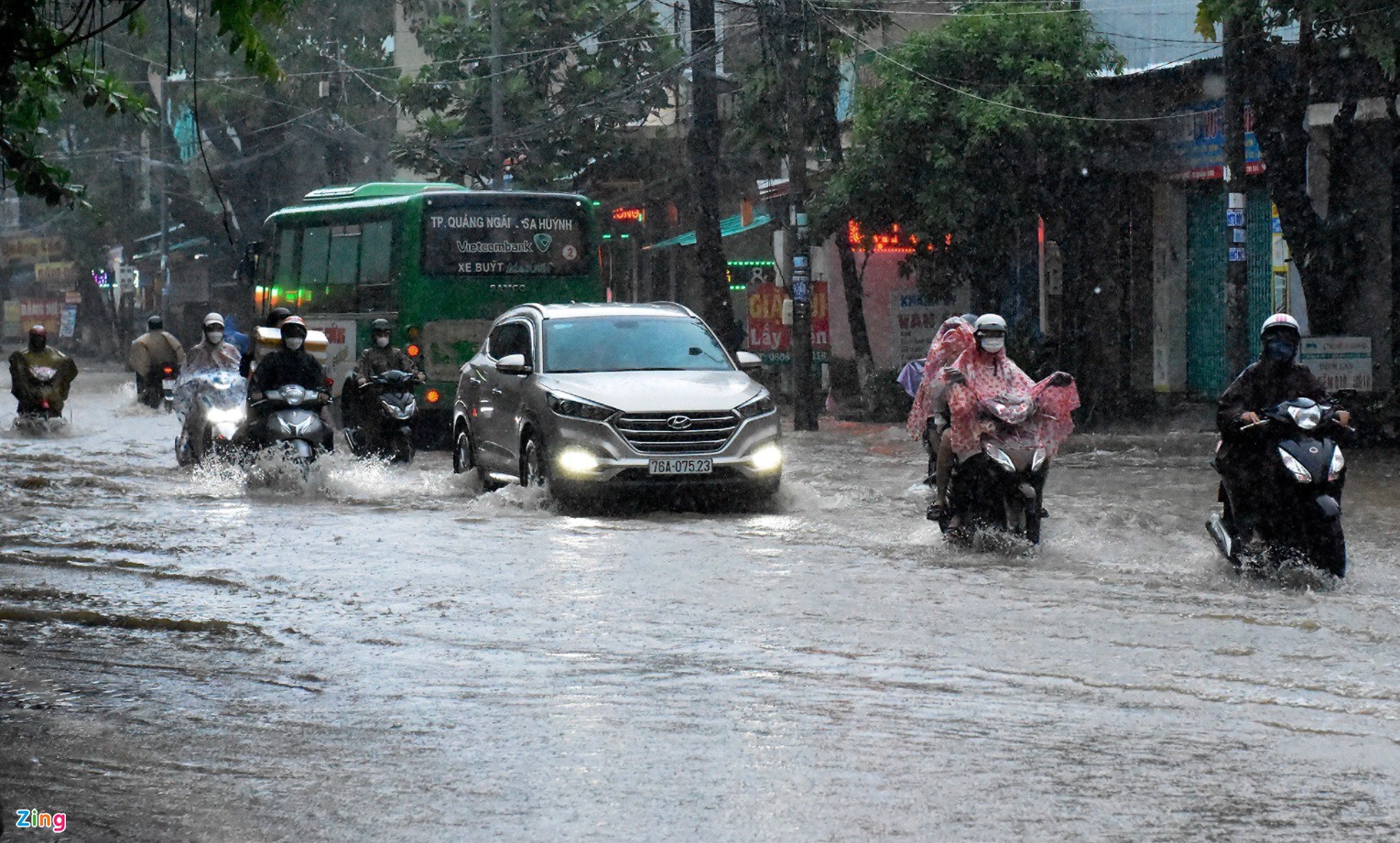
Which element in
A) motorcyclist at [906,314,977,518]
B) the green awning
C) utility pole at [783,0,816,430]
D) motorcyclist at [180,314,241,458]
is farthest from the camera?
the green awning

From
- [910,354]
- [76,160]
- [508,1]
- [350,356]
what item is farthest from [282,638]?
[76,160]

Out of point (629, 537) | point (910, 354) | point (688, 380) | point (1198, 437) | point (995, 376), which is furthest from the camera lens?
point (910, 354)

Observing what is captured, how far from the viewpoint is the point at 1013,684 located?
729cm

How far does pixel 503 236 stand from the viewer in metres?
21.6

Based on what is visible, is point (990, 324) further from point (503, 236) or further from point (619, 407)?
point (503, 236)

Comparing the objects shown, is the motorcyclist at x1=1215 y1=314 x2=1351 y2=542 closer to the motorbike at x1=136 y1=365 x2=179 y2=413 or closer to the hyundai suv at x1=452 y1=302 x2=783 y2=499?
the hyundai suv at x1=452 y1=302 x2=783 y2=499

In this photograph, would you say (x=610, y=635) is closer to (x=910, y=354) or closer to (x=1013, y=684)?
(x=1013, y=684)

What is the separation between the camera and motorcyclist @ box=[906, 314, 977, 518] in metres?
11.7

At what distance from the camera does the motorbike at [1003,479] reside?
1100cm

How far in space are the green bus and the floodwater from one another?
24.8 ft

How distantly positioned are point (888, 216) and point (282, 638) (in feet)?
55.3

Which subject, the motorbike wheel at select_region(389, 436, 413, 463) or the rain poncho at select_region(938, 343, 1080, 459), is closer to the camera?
the rain poncho at select_region(938, 343, 1080, 459)

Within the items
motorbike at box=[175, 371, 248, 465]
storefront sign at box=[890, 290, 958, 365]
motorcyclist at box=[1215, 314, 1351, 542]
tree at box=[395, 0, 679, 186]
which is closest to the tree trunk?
storefront sign at box=[890, 290, 958, 365]

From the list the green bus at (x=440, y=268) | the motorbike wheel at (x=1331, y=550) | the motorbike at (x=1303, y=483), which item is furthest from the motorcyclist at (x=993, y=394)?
the green bus at (x=440, y=268)
